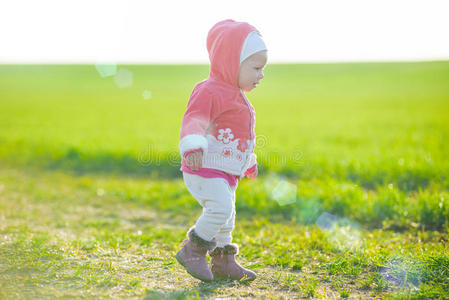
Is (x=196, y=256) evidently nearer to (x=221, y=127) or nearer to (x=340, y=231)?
(x=221, y=127)

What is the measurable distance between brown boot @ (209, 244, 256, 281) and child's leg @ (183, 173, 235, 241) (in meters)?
0.28

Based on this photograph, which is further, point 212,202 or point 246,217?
point 246,217

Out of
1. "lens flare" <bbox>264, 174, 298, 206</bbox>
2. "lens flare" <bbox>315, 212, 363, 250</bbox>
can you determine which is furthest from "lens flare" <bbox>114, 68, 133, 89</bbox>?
"lens flare" <bbox>315, 212, 363, 250</bbox>

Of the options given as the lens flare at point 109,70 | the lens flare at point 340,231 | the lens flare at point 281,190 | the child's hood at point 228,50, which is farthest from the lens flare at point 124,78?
the child's hood at point 228,50

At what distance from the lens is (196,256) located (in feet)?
10.5

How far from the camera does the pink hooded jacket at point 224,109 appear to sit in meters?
3.06

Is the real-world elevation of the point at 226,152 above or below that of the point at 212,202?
above

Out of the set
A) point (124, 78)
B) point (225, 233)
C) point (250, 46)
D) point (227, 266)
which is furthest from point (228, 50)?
point (124, 78)

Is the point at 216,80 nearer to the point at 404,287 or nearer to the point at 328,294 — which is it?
the point at 328,294

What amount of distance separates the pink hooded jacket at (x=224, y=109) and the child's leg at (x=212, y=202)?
10cm

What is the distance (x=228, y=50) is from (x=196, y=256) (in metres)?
1.60

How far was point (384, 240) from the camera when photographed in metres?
4.31

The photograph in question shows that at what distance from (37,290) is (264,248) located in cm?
216

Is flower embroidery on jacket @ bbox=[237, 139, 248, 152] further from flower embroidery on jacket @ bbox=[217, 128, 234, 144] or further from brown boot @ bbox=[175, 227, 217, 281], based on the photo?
brown boot @ bbox=[175, 227, 217, 281]
